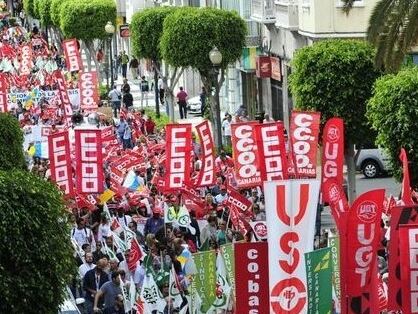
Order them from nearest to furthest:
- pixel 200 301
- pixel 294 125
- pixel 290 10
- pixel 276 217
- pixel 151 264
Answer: pixel 276 217 → pixel 200 301 → pixel 151 264 → pixel 294 125 → pixel 290 10

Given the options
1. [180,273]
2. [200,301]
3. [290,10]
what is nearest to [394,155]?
[180,273]

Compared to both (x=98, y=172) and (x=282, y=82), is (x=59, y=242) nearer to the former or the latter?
(x=98, y=172)

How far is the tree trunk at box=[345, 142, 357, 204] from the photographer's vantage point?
32.7m

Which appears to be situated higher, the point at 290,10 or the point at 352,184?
the point at 290,10

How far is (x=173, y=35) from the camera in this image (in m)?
48.2

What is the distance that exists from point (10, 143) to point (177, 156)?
133 inches

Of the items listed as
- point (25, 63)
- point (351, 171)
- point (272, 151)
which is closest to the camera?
point (272, 151)

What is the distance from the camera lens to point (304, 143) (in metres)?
27.8

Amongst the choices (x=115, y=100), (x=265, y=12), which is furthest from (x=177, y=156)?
(x=115, y=100)

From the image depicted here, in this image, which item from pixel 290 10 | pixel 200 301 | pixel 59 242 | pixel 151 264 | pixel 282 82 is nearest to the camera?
pixel 59 242

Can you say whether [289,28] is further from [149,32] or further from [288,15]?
[149,32]

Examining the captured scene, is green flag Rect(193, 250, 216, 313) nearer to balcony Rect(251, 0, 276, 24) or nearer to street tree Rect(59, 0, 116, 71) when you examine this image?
balcony Rect(251, 0, 276, 24)

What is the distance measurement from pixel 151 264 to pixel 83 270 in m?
1.37

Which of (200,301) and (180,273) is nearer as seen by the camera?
(200,301)
